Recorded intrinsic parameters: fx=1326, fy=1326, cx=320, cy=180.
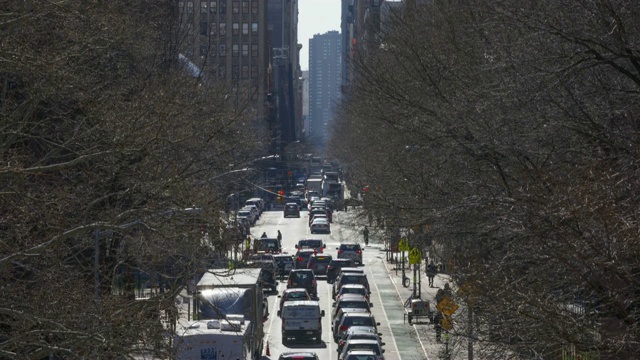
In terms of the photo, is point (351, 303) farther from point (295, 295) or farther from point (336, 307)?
point (295, 295)

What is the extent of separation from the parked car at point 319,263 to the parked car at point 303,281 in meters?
8.42

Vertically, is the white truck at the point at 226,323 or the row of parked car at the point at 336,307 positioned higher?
the white truck at the point at 226,323

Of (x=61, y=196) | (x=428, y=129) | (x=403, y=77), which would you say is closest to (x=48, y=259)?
(x=61, y=196)

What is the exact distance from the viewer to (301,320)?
138 ft

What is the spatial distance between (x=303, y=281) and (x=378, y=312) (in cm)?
567

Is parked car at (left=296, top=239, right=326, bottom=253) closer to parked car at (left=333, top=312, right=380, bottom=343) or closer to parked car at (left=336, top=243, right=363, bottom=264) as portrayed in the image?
parked car at (left=336, top=243, right=363, bottom=264)

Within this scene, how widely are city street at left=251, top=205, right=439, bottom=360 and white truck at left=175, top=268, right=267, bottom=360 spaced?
3621 mm

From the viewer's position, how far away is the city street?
39.3 m

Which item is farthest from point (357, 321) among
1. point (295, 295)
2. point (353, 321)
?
point (295, 295)

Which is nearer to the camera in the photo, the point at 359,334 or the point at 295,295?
the point at 359,334

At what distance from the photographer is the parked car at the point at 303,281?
54.8 metres

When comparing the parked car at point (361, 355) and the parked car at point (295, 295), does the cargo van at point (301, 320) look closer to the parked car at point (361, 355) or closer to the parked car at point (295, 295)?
the parked car at point (295, 295)

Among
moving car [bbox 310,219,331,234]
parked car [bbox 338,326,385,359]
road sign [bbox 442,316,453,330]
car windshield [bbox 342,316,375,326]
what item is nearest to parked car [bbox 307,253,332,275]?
moving car [bbox 310,219,331,234]

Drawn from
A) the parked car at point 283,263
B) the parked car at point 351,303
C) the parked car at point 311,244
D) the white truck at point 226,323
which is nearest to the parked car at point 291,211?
the parked car at point 311,244
